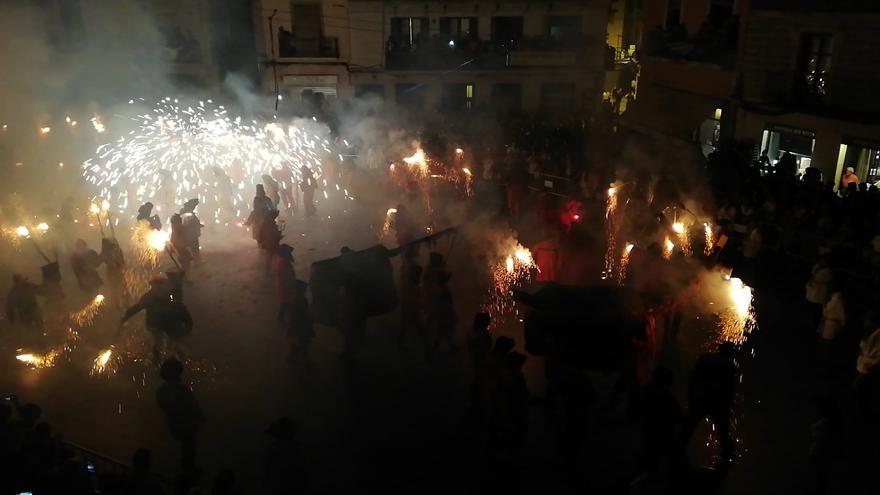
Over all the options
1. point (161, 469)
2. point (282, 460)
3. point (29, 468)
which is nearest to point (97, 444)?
point (161, 469)

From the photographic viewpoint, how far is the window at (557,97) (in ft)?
86.5

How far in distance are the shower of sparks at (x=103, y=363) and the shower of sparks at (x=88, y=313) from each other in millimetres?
1179

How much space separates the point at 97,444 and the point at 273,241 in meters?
4.84

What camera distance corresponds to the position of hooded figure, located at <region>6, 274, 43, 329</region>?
946cm

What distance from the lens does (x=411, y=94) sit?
87.0ft

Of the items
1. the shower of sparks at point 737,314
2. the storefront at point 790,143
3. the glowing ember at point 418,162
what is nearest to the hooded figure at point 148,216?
the glowing ember at point 418,162

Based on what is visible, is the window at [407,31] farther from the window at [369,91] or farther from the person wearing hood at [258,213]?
the person wearing hood at [258,213]

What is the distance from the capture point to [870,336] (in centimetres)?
760

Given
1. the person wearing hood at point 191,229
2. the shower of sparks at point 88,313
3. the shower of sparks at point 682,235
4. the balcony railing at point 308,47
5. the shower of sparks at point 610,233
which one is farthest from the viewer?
the balcony railing at point 308,47

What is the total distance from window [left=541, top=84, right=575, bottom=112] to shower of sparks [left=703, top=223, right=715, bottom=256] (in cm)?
1420

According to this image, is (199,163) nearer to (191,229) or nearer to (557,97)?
(191,229)

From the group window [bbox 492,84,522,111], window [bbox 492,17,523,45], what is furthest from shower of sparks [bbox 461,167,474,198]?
window [bbox 492,17,523,45]

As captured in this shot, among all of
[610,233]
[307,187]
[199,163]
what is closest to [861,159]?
[610,233]

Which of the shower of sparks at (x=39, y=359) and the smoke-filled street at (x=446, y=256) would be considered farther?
the shower of sparks at (x=39, y=359)
